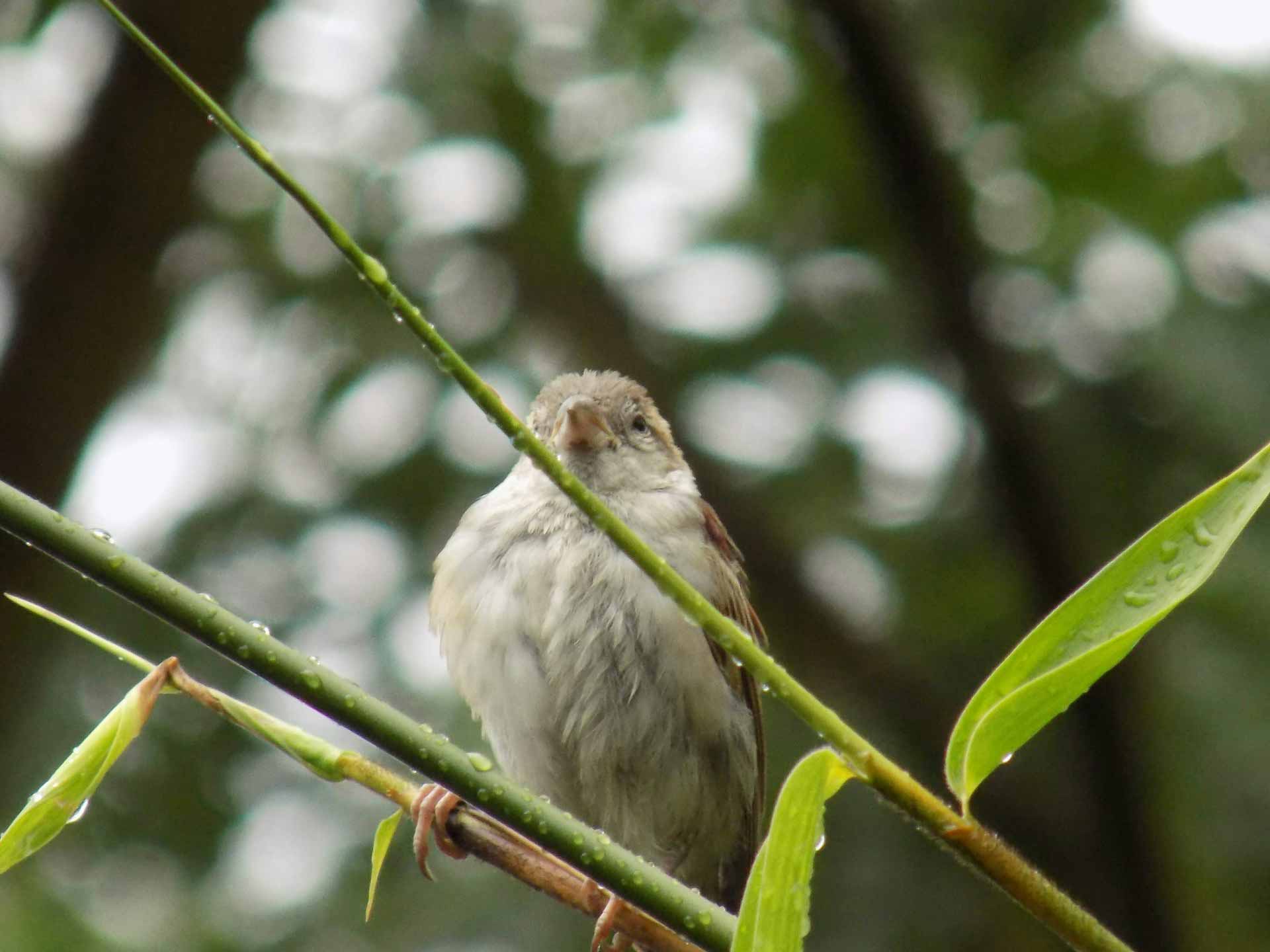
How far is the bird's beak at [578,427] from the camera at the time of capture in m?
3.44

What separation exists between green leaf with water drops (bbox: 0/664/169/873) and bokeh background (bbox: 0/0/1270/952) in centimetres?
280

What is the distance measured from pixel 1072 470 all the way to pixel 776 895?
11.3 feet

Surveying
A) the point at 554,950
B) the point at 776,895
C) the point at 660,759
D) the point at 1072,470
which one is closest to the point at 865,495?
the point at 1072,470

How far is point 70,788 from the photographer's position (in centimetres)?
107

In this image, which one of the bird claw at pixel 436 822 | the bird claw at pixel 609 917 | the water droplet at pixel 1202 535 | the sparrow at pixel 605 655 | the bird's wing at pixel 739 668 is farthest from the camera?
the bird's wing at pixel 739 668

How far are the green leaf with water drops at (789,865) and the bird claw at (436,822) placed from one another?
683 millimetres

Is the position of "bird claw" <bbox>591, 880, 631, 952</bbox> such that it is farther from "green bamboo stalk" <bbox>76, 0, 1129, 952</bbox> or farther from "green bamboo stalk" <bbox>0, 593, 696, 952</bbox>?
"green bamboo stalk" <bbox>76, 0, 1129, 952</bbox>

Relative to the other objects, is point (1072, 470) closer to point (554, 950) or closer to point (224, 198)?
point (554, 950)

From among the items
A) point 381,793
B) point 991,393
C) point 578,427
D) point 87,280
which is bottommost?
point 991,393

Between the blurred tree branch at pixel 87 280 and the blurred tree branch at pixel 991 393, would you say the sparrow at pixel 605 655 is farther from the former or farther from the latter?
the blurred tree branch at pixel 87 280

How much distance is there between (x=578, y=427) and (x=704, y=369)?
2.91 ft

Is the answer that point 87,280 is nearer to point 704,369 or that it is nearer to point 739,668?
point 704,369

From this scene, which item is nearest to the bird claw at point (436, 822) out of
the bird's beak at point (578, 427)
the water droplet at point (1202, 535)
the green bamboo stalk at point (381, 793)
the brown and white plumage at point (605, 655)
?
the green bamboo stalk at point (381, 793)

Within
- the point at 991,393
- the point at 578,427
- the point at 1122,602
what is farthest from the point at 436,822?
the point at 991,393
